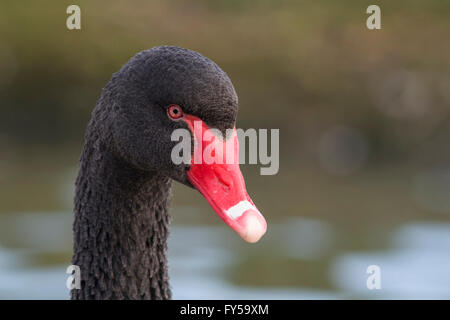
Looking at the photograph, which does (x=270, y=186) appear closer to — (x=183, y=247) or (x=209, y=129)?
(x=183, y=247)

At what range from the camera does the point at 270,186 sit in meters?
9.34

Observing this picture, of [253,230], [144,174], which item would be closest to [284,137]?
[144,174]

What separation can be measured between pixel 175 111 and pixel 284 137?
7.36m

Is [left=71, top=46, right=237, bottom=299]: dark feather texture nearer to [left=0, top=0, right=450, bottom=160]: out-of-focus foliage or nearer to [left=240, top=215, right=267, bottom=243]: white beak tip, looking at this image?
[left=240, top=215, right=267, bottom=243]: white beak tip

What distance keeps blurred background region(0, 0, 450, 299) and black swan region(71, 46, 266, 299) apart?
9.77ft

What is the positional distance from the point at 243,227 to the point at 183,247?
479cm

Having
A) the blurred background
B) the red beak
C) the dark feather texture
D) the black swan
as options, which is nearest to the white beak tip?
the black swan

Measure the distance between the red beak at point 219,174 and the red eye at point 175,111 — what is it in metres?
0.03

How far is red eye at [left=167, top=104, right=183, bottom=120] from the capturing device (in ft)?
10.8

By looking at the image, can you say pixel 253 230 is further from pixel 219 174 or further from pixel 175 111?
pixel 175 111

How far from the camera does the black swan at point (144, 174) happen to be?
323cm

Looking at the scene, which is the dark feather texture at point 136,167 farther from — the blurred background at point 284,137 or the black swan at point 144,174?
the blurred background at point 284,137

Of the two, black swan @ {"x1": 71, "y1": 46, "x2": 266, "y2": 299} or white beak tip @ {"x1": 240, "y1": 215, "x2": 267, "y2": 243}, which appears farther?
black swan @ {"x1": 71, "y1": 46, "x2": 266, "y2": 299}

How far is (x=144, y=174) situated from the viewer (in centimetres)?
355
